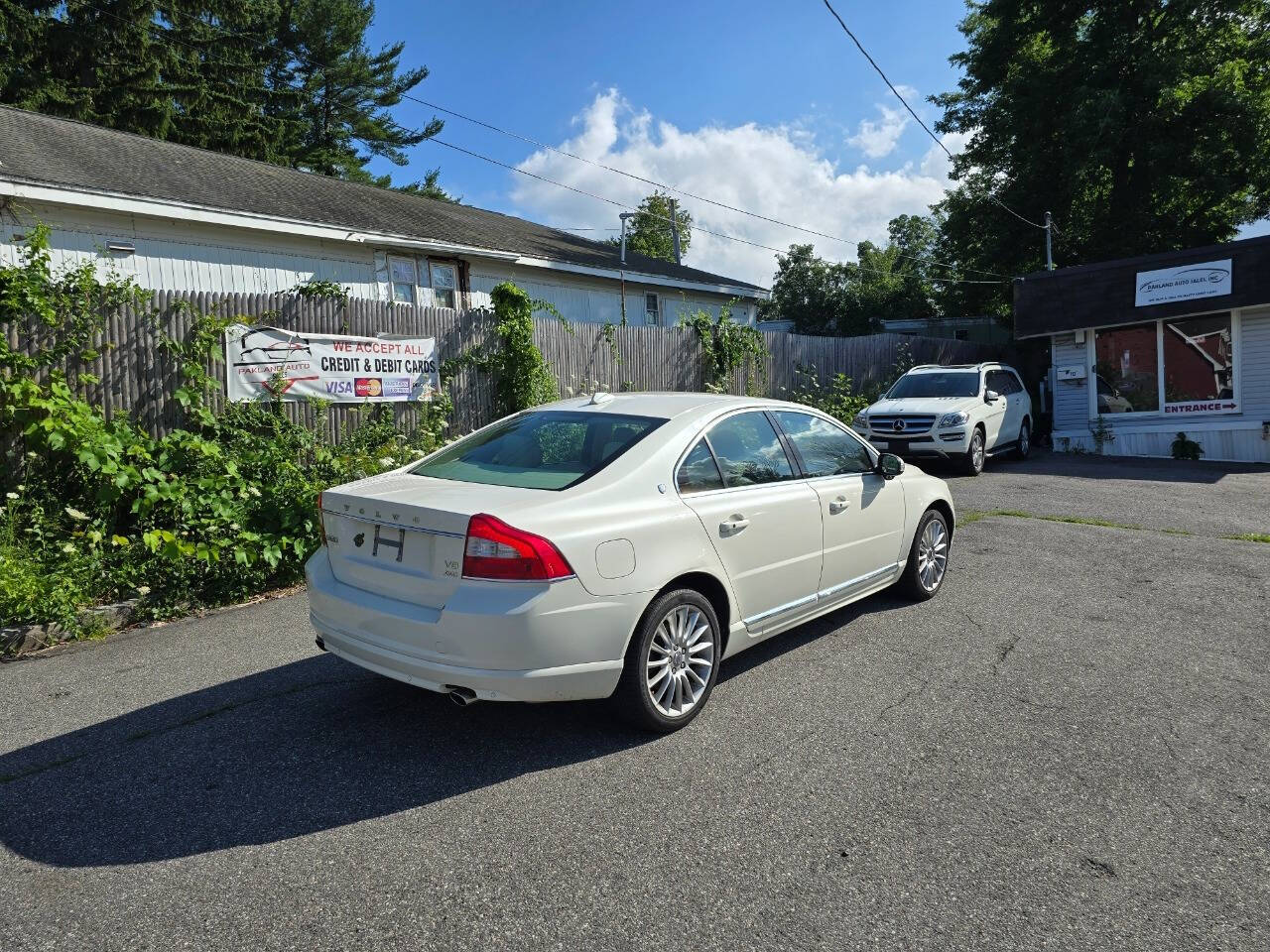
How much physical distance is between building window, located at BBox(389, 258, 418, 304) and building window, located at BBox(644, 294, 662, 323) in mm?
7234

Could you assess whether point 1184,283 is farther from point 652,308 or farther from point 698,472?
point 698,472

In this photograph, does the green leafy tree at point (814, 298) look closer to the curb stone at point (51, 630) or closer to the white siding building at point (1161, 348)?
the white siding building at point (1161, 348)

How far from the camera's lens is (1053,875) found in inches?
109

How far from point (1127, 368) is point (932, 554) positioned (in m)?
13.3

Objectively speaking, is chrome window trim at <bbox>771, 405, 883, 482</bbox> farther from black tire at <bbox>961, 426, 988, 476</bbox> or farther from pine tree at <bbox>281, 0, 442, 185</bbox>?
pine tree at <bbox>281, 0, 442, 185</bbox>

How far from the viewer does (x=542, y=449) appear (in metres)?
4.31

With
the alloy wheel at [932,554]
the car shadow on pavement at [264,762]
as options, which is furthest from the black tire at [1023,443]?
the car shadow on pavement at [264,762]

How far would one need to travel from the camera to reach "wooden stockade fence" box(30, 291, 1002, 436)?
7.33 metres

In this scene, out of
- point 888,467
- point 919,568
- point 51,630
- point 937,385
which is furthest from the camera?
point 937,385

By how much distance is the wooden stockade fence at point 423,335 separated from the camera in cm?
733

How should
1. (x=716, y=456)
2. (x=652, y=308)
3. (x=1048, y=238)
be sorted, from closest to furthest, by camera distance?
(x=716, y=456) < (x=652, y=308) < (x=1048, y=238)

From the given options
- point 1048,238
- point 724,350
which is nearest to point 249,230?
point 724,350

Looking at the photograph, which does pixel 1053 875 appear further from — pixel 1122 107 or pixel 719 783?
pixel 1122 107

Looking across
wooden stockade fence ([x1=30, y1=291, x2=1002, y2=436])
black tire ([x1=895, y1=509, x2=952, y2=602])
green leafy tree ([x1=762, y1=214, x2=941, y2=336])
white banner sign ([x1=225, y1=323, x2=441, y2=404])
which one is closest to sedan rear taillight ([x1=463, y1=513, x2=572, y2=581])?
black tire ([x1=895, y1=509, x2=952, y2=602])
